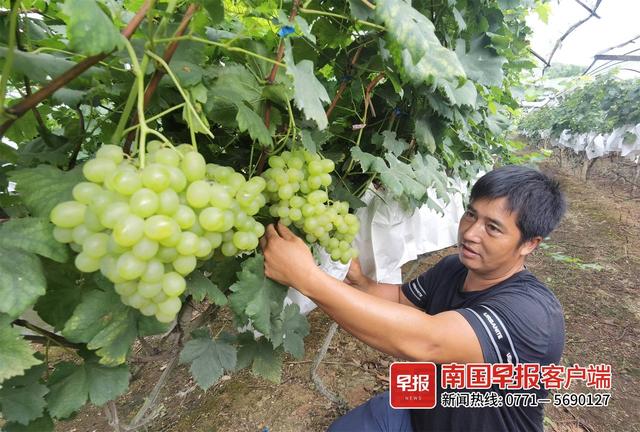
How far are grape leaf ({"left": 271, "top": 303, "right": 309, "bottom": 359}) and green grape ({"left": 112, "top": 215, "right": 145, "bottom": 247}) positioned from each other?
681mm

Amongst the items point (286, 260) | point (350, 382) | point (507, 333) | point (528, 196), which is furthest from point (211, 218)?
point (350, 382)

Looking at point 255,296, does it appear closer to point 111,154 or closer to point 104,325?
point 104,325

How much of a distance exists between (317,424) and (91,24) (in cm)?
279

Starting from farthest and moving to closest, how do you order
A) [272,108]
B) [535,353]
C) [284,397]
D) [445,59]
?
[284,397], [535,353], [272,108], [445,59]

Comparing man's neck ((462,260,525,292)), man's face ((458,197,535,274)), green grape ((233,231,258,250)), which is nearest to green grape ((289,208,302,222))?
green grape ((233,231,258,250))

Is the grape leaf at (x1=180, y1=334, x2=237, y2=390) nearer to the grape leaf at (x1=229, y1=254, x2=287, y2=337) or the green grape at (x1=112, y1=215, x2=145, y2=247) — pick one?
the grape leaf at (x1=229, y1=254, x2=287, y2=337)

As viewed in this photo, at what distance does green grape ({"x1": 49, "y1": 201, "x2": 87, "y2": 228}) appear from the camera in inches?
25.5

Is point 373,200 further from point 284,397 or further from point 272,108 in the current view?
point 284,397

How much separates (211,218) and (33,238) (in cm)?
33

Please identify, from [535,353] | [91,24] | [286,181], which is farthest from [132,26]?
[535,353]

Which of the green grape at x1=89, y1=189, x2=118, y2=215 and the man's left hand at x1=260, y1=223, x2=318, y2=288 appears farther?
the man's left hand at x1=260, y1=223, x2=318, y2=288

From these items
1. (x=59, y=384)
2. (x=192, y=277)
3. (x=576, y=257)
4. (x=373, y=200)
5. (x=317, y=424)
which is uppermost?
(x=192, y=277)

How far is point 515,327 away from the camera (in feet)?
4.68

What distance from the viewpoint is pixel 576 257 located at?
614 cm
